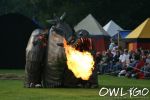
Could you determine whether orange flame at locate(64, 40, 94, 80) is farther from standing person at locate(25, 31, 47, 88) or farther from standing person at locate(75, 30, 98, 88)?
standing person at locate(25, 31, 47, 88)

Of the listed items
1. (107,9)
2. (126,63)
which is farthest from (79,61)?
(107,9)

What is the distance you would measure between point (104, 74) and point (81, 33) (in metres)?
12.8

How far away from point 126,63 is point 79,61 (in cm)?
1114

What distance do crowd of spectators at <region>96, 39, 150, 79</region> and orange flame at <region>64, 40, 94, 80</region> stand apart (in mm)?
5364

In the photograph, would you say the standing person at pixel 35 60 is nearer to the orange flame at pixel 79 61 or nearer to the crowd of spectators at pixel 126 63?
the orange flame at pixel 79 61

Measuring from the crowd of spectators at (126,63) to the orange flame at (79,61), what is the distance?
5364mm

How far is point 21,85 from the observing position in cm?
2431

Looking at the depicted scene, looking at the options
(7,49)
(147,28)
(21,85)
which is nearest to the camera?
(21,85)

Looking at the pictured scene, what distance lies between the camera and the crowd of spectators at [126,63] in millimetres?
30844

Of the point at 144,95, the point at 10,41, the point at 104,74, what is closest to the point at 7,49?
the point at 10,41

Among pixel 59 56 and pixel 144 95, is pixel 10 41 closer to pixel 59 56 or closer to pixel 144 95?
pixel 59 56

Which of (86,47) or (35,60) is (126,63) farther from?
(35,60)

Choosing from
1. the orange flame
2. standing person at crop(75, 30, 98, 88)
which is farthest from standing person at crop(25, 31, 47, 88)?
standing person at crop(75, 30, 98, 88)

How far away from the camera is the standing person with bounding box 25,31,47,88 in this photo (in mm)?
23219
